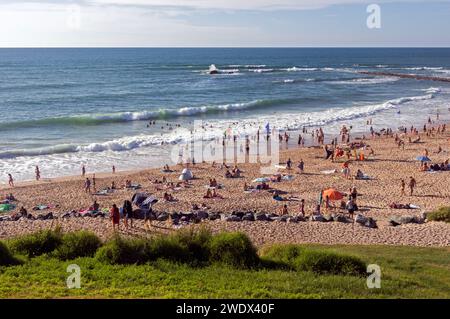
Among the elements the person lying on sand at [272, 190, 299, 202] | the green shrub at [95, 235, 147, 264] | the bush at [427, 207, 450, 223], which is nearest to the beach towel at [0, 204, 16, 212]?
the person lying on sand at [272, 190, 299, 202]

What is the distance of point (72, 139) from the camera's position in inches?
1529

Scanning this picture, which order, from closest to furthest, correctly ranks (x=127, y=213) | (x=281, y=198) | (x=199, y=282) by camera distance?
(x=199, y=282)
(x=127, y=213)
(x=281, y=198)

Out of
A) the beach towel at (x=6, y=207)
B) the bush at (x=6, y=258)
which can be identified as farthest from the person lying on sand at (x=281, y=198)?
the bush at (x=6, y=258)

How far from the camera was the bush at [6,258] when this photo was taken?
36.4 ft

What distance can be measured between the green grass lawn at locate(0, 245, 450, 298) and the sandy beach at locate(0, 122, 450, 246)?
3.98 meters

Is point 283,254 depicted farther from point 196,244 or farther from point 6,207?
point 6,207

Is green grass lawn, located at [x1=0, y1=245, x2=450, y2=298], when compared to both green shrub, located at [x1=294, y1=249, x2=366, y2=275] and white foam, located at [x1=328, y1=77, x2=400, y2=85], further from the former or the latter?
white foam, located at [x1=328, y1=77, x2=400, y2=85]

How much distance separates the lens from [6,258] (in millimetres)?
11258

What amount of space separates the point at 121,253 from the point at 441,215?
1237cm

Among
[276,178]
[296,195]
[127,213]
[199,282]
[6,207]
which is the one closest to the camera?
[199,282]

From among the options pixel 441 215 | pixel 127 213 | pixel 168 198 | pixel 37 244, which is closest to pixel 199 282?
pixel 37 244

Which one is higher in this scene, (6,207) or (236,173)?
(236,173)

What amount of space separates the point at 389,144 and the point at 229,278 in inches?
1140
